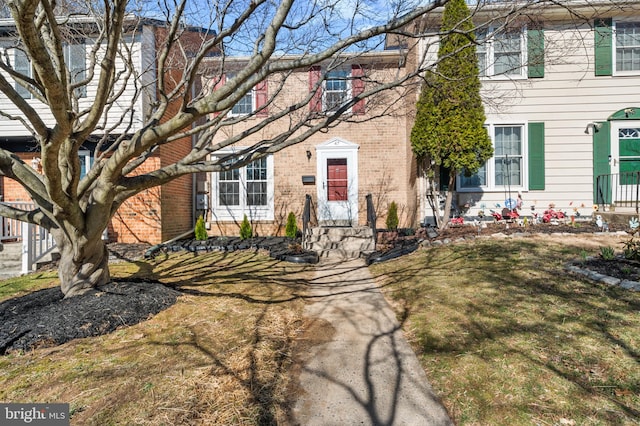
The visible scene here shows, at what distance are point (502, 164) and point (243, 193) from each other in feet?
24.7

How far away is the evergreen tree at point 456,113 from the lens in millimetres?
7062

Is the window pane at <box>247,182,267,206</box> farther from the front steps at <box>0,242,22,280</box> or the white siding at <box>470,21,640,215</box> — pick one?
the white siding at <box>470,21,640,215</box>

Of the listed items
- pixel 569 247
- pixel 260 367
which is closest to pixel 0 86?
pixel 260 367

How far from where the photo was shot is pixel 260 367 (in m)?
2.64

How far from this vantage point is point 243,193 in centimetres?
1042

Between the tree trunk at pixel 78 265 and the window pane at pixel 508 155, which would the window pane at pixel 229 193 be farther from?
the window pane at pixel 508 155

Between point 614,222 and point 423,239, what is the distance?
14.3 feet

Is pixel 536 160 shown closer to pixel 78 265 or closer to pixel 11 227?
pixel 78 265

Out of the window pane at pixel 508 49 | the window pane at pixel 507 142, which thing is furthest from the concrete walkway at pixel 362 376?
the window pane at pixel 507 142

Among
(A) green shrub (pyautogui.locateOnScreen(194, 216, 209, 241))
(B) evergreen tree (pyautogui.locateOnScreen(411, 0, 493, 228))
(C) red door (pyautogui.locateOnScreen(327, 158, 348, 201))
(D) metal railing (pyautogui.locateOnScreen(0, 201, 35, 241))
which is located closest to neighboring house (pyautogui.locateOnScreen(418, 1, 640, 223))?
(B) evergreen tree (pyautogui.locateOnScreen(411, 0, 493, 228))

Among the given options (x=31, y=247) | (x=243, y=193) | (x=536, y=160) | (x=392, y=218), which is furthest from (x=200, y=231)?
(x=536, y=160)

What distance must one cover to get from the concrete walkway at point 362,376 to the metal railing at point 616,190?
25.7 feet

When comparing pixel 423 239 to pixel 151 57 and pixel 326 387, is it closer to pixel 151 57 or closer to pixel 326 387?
pixel 326 387

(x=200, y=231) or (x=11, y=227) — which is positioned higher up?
(x=11, y=227)
